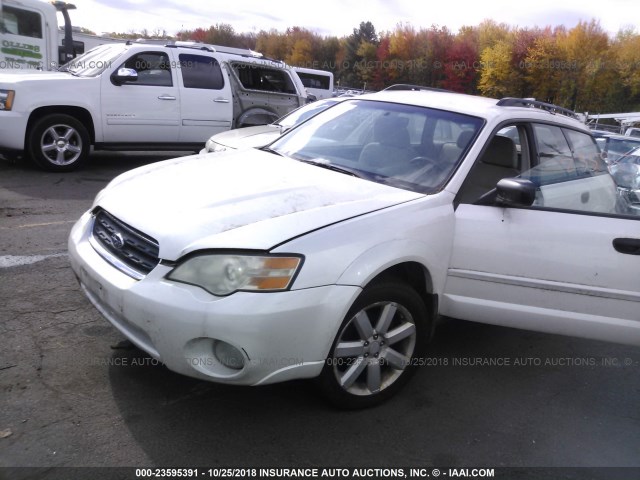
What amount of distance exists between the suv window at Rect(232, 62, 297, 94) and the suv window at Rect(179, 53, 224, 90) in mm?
419

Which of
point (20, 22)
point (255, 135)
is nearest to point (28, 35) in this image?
point (20, 22)

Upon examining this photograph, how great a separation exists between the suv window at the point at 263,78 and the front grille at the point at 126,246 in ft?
24.2

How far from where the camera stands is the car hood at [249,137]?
6496mm

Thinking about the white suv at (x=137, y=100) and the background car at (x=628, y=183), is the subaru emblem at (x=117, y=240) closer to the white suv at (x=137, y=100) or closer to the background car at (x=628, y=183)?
the background car at (x=628, y=183)

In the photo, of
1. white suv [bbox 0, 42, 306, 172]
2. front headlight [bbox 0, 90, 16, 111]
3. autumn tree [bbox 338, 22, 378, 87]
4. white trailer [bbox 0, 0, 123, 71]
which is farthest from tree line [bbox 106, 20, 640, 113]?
front headlight [bbox 0, 90, 16, 111]

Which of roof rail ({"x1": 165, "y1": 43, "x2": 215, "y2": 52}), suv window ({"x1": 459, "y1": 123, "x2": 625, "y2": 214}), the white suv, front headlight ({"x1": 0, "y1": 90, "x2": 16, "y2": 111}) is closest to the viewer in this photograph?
suv window ({"x1": 459, "y1": 123, "x2": 625, "y2": 214})

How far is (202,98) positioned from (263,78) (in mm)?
1461

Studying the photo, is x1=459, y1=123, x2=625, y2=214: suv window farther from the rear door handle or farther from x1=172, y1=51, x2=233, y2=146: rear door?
x1=172, y1=51, x2=233, y2=146: rear door

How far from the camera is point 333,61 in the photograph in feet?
274

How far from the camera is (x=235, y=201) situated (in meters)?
2.77

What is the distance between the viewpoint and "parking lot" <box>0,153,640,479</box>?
8.23 feet

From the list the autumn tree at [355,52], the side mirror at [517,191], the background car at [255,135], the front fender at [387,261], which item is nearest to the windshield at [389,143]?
the side mirror at [517,191]

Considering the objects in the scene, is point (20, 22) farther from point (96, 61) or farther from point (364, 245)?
point (364, 245)

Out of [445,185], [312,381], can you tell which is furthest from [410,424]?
[445,185]
